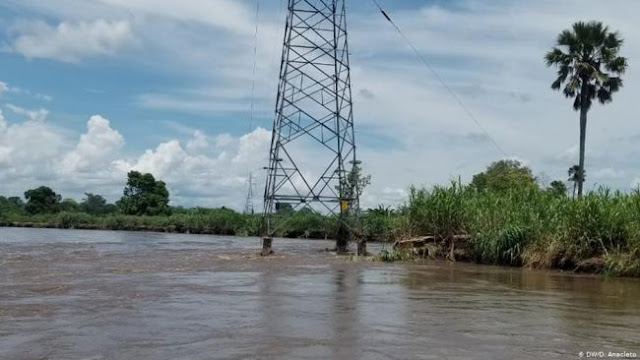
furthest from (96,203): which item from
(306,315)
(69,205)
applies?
(306,315)

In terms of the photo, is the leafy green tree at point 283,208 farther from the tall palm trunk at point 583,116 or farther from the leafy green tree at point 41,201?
the leafy green tree at point 41,201

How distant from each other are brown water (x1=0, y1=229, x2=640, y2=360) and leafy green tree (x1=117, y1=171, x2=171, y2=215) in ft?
218

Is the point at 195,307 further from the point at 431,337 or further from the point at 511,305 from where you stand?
the point at 511,305

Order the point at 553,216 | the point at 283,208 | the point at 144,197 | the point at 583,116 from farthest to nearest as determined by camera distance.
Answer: the point at 144,197 < the point at 583,116 < the point at 283,208 < the point at 553,216

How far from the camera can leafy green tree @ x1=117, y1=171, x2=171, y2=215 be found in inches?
3228

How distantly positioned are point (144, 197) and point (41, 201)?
73.4 feet

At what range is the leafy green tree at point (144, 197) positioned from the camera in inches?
3228

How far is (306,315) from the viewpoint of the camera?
940cm

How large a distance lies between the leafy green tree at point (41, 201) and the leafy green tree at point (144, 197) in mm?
17847

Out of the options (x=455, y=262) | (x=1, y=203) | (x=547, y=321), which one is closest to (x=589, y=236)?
(x=455, y=262)

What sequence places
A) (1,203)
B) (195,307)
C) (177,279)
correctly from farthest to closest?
(1,203)
(177,279)
(195,307)

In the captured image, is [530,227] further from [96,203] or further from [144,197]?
[96,203]

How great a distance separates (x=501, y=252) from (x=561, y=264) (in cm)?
220

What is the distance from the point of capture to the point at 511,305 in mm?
11000
